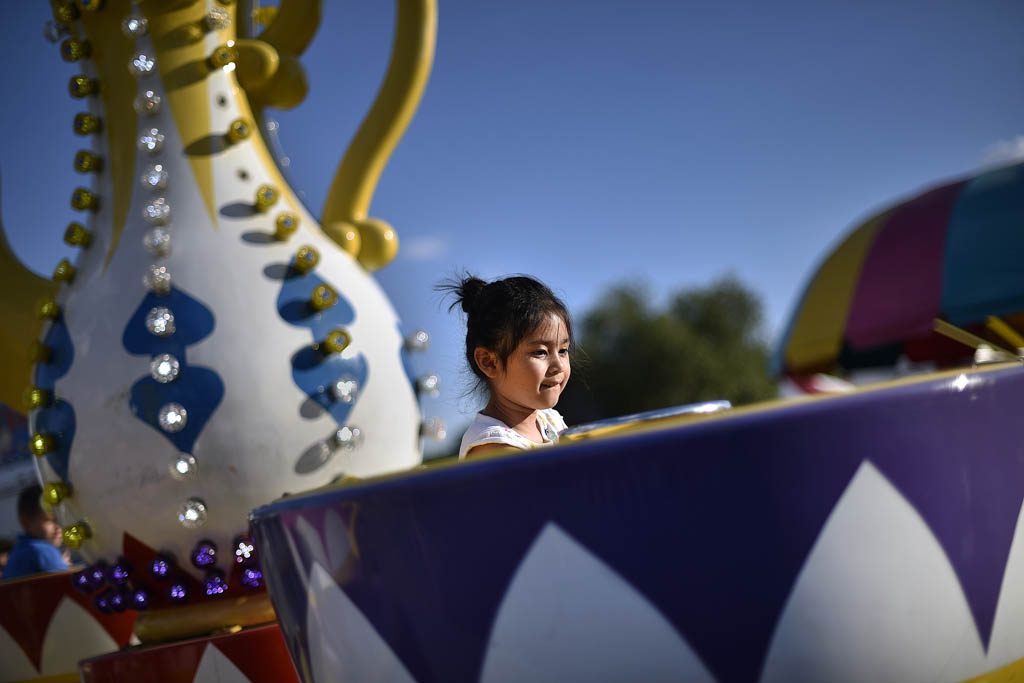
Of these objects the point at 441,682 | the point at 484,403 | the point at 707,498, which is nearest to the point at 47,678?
the point at 484,403

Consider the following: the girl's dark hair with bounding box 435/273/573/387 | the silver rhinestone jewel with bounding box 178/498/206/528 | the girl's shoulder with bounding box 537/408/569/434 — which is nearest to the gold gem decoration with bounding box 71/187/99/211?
the silver rhinestone jewel with bounding box 178/498/206/528

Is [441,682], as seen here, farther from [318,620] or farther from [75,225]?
[75,225]

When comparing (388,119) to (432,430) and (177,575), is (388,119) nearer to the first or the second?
(432,430)

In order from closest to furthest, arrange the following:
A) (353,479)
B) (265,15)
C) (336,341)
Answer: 1. (353,479)
2. (336,341)
3. (265,15)

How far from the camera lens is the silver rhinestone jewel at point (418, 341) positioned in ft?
4.67

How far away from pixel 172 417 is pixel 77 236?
1.09ft

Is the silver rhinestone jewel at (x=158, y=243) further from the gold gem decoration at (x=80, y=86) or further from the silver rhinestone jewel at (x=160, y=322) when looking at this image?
the gold gem decoration at (x=80, y=86)

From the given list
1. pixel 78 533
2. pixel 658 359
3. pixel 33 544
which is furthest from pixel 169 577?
pixel 658 359

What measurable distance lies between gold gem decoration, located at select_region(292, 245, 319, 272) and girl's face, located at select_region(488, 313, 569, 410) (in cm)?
32

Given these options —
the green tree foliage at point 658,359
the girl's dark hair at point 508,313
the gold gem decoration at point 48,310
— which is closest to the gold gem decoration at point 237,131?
the gold gem decoration at point 48,310

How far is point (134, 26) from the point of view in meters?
1.33

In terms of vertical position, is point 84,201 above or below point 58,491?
above

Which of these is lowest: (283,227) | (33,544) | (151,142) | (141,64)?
(33,544)

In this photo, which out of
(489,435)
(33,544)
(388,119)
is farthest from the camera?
(33,544)
